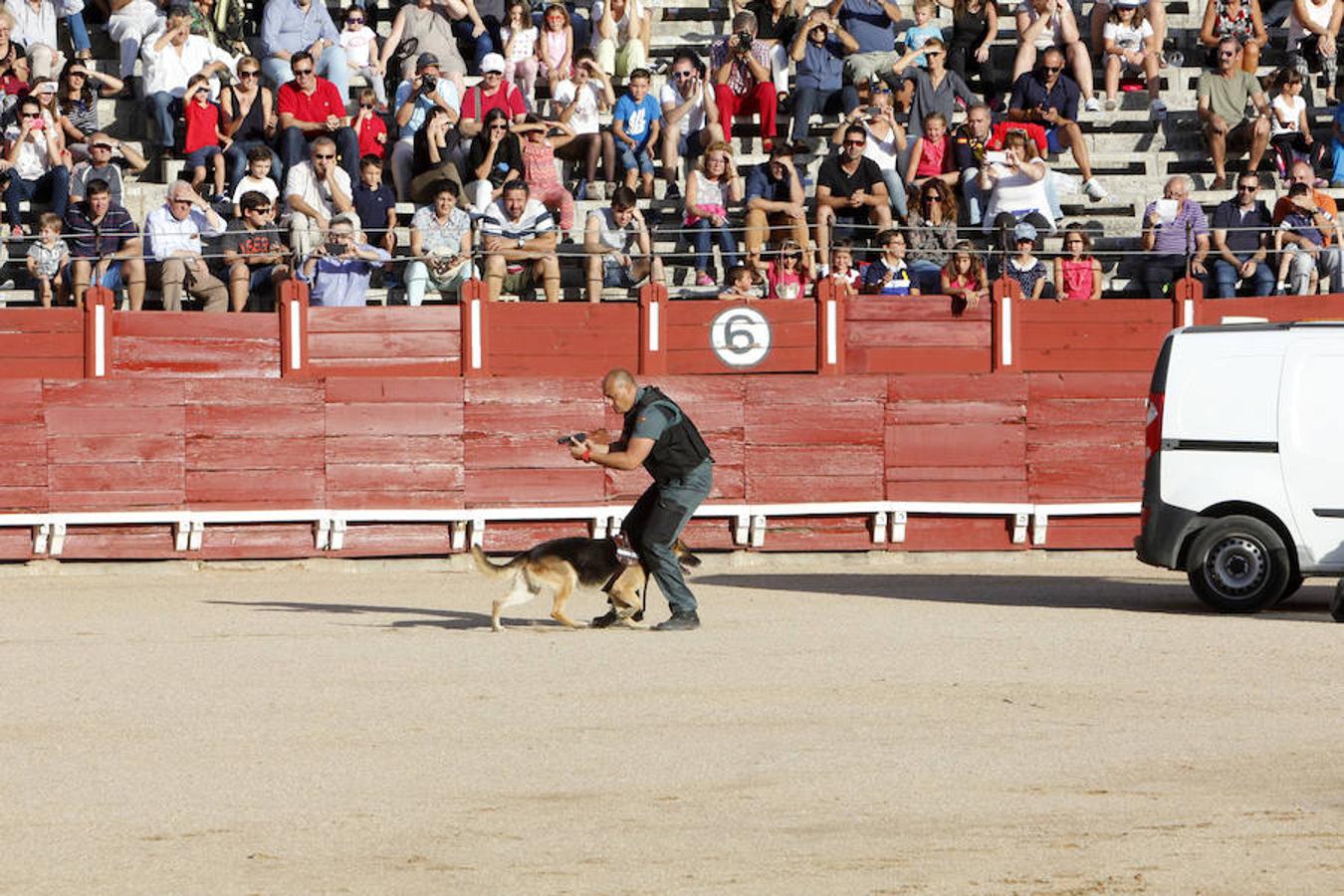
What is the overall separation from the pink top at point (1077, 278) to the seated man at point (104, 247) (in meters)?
8.01

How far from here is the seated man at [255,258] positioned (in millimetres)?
19328

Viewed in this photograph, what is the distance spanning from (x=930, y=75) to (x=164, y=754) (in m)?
14.4

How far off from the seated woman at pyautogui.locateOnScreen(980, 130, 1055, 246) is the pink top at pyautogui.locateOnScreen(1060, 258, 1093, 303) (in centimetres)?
38

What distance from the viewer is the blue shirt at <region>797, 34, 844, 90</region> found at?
22.0m

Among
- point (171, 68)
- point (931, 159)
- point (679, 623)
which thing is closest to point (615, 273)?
point (931, 159)

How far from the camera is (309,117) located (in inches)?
819

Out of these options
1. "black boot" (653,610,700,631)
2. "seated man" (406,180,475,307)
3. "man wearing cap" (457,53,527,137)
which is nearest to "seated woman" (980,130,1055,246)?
"man wearing cap" (457,53,527,137)

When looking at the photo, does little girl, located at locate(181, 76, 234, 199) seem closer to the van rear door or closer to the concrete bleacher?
the concrete bleacher

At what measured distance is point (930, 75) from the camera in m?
22.1

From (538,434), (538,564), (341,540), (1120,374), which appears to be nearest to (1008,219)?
(1120,374)

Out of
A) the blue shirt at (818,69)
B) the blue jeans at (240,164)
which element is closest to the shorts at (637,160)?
Result: the blue shirt at (818,69)

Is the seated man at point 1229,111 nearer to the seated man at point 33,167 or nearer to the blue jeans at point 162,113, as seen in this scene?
the blue jeans at point 162,113

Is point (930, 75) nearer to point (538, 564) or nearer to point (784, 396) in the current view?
point (784, 396)

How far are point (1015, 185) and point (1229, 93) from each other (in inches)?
117
